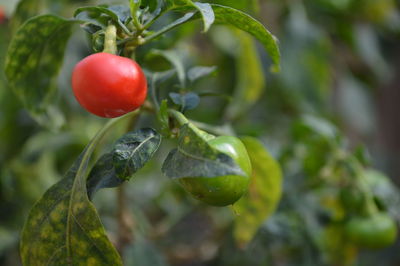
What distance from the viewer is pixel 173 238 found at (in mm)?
1152

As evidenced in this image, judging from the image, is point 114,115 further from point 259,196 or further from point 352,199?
point 352,199

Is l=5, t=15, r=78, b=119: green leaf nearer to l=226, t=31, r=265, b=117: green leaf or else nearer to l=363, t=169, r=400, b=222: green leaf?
l=226, t=31, r=265, b=117: green leaf

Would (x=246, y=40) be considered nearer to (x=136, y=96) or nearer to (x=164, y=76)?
→ (x=164, y=76)

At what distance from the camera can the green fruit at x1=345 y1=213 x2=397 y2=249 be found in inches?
34.8

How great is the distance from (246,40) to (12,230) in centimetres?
66

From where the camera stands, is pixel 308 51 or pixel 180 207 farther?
pixel 308 51

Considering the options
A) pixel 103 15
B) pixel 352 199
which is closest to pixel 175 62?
pixel 103 15

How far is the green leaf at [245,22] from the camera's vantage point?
0.54 meters

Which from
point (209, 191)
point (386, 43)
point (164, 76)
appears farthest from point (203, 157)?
point (386, 43)

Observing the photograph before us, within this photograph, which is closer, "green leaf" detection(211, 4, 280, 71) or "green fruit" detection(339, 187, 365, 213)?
"green leaf" detection(211, 4, 280, 71)

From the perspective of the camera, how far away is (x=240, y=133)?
0.95m

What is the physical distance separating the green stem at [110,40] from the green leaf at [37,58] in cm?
10

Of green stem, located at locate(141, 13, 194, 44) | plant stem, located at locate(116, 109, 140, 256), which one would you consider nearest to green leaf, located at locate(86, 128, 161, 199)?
green stem, located at locate(141, 13, 194, 44)

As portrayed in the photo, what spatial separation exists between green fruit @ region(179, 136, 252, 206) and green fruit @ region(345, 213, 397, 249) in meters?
0.49
